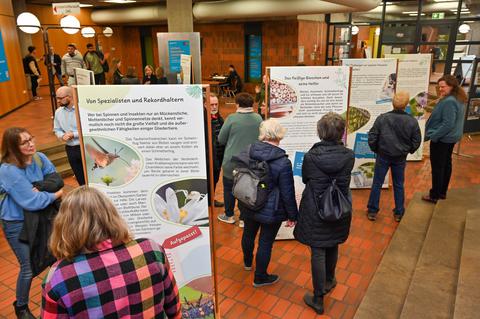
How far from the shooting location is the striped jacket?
129cm

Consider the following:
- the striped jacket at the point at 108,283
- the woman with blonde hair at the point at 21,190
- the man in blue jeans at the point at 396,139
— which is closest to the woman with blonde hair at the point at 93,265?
the striped jacket at the point at 108,283

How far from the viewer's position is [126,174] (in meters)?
2.33

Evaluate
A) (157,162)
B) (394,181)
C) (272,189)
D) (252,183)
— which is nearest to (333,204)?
(272,189)

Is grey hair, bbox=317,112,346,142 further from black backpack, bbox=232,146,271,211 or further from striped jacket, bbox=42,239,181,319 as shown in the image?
striped jacket, bbox=42,239,181,319

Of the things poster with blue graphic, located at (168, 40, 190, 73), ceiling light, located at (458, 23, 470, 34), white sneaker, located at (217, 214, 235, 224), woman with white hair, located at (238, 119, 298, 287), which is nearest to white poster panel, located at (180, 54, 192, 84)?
poster with blue graphic, located at (168, 40, 190, 73)

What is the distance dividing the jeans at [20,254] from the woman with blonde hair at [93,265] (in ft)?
5.27

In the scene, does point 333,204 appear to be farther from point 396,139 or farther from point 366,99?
point 366,99

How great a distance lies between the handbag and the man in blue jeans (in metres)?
1.70

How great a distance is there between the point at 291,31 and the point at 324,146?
11620 mm

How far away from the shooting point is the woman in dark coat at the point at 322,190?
2658 millimetres

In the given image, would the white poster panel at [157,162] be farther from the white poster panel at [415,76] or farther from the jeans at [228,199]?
the white poster panel at [415,76]

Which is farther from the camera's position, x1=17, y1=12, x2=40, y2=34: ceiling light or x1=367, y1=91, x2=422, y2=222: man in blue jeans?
x1=17, y1=12, x2=40, y2=34: ceiling light

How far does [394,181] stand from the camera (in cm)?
428

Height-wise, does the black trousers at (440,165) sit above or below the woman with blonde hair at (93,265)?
below
